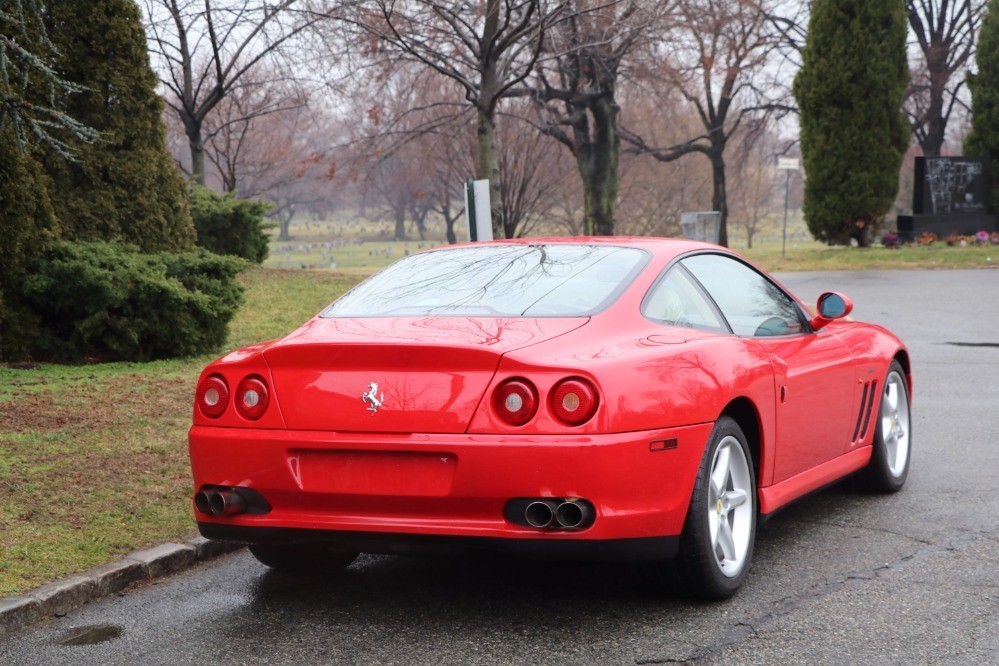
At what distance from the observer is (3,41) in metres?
6.53

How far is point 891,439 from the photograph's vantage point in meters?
6.54

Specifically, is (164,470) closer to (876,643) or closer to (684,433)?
(684,433)

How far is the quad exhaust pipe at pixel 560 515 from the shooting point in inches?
158

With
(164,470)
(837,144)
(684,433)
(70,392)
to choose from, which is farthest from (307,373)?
(837,144)

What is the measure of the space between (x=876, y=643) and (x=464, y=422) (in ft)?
5.15

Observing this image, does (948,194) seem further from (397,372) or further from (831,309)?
(397,372)

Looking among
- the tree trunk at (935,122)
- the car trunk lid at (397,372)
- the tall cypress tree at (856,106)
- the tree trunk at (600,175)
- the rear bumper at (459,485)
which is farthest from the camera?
the tree trunk at (935,122)

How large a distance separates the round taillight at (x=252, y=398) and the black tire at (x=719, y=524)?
1.60 meters

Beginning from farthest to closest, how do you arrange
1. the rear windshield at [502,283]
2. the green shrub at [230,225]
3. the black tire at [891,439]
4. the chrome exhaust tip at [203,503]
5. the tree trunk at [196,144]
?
the tree trunk at [196,144], the green shrub at [230,225], the black tire at [891,439], the rear windshield at [502,283], the chrome exhaust tip at [203,503]

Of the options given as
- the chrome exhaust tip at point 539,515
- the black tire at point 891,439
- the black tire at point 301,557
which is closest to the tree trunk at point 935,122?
the black tire at point 891,439

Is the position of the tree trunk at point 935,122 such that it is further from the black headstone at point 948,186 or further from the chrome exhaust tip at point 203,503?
the chrome exhaust tip at point 203,503

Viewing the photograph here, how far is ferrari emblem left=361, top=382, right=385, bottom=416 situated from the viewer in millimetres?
4148

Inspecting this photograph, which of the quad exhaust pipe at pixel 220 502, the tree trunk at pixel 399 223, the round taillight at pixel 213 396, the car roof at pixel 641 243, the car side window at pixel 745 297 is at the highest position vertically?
the car roof at pixel 641 243

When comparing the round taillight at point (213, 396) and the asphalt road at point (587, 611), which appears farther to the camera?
the round taillight at point (213, 396)
